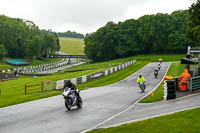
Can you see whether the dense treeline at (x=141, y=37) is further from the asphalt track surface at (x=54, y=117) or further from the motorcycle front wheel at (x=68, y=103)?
the motorcycle front wheel at (x=68, y=103)

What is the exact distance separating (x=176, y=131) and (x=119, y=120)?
3686mm

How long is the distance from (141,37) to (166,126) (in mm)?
94917

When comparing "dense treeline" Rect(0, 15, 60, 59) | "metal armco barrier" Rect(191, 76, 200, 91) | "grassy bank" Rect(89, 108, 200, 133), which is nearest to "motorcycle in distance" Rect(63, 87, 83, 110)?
"grassy bank" Rect(89, 108, 200, 133)

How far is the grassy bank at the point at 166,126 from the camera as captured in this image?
8.89 m

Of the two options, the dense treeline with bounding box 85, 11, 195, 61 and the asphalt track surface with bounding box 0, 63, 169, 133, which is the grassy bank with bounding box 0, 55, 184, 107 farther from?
the dense treeline with bounding box 85, 11, 195, 61

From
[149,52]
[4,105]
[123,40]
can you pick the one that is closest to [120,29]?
[123,40]

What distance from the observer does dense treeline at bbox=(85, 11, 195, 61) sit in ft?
320

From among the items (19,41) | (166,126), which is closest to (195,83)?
(166,126)

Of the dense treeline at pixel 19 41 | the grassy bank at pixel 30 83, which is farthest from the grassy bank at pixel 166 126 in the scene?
the dense treeline at pixel 19 41

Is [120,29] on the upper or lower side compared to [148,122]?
upper

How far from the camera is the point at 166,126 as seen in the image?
9484mm

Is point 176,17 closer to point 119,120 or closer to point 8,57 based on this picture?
point 8,57

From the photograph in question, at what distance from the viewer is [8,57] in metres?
125

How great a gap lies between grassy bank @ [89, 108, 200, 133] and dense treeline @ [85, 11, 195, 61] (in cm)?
8722
